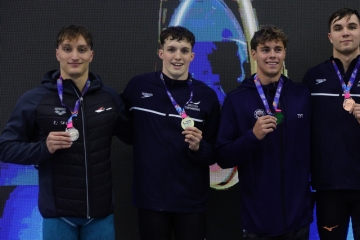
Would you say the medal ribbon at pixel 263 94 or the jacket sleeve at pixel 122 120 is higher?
the medal ribbon at pixel 263 94

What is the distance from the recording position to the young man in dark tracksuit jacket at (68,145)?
2.41 m

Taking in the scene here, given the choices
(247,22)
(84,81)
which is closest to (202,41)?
(247,22)

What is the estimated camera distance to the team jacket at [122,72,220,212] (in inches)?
103

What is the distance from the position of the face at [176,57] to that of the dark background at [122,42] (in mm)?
752

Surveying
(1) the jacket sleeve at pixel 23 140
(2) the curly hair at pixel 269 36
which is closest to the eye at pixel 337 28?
(2) the curly hair at pixel 269 36

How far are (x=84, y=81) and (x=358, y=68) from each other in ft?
5.71

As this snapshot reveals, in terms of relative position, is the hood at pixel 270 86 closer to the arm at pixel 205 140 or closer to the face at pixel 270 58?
the face at pixel 270 58

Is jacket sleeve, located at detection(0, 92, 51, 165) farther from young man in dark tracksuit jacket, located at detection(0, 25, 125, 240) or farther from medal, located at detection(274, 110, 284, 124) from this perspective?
medal, located at detection(274, 110, 284, 124)

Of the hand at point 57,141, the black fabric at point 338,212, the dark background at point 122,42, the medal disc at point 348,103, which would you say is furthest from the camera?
the dark background at point 122,42

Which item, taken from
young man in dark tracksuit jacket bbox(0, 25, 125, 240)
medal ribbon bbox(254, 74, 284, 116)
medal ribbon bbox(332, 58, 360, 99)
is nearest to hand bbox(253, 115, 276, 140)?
medal ribbon bbox(254, 74, 284, 116)

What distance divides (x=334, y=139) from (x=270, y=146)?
0.46 meters

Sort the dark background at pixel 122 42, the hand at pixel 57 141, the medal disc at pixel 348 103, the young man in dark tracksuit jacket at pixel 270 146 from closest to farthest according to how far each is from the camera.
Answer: the hand at pixel 57 141
the young man in dark tracksuit jacket at pixel 270 146
the medal disc at pixel 348 103
the dark background at pixel 122 42

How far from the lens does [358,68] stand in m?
2.75

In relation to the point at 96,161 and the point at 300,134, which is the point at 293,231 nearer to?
the point at 300,134
